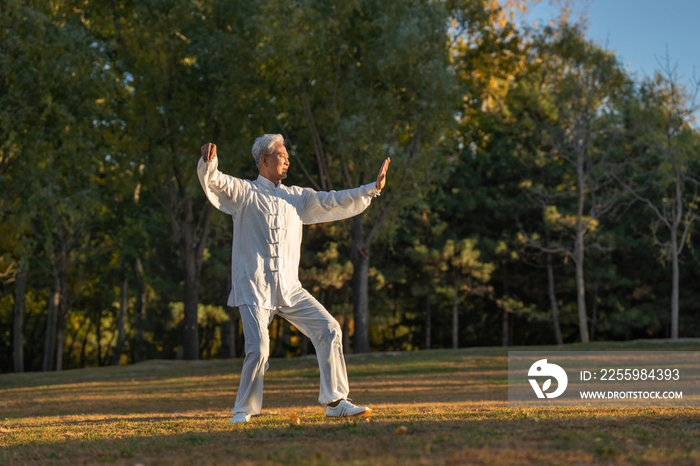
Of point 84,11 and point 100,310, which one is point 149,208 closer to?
point 84,11

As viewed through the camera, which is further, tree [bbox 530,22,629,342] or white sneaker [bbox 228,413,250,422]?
tree [bbox 530,22,629,342]

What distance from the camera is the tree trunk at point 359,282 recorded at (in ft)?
65.6

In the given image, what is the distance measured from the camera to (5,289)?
1291 inches

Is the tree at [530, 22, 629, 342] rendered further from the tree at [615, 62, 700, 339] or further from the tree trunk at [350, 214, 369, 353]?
the tree trunk at [350, 214, 369, 353]

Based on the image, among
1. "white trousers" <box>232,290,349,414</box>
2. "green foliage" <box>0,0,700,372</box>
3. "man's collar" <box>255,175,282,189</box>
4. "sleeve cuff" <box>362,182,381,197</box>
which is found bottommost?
"white trousers" <box>232,290,349,414</box>

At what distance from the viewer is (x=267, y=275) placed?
5.61 metres

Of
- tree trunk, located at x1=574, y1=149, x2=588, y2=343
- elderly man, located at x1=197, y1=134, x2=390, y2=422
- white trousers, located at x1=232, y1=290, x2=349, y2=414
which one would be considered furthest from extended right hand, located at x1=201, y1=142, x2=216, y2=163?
tree trunk, located at x1=574, y1=149, x2=588, y2=343

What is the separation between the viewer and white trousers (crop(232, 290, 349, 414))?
5508 mm

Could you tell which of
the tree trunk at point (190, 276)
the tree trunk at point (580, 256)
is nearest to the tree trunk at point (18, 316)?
the tree trunk at point (190, 276)

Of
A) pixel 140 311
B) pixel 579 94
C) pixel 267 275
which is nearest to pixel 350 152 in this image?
pixel 579 94

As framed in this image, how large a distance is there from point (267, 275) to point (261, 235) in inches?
14.0

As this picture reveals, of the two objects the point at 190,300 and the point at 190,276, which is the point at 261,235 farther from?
the point at 190,300

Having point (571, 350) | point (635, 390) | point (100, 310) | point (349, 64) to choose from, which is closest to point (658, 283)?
point (571, 350)

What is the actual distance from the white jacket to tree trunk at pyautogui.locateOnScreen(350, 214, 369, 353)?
14.1m
